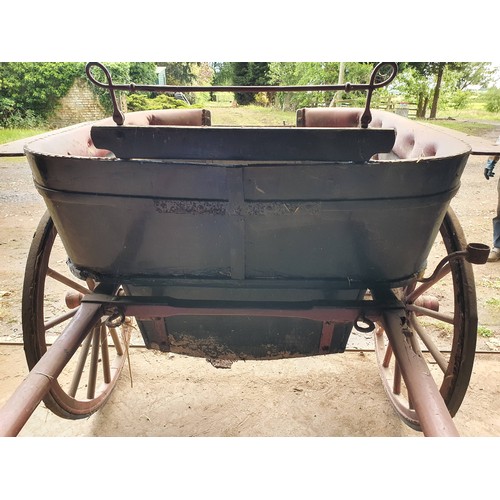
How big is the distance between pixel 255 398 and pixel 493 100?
15.5 meters

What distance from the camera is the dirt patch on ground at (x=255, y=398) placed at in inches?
82.0

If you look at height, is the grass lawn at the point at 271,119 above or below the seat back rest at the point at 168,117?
below

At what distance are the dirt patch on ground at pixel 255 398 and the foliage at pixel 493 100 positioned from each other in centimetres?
1379

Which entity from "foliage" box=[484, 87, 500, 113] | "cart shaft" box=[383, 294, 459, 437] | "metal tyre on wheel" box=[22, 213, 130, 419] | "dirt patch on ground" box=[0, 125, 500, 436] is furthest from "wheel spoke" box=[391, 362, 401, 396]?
"foliage" box=[484, 87, 500, 113]

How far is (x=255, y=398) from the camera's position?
2.28 meters

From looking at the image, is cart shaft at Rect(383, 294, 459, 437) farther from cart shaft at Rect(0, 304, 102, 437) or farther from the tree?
the tree

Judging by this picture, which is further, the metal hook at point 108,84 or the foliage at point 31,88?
the foliage at point 31,88

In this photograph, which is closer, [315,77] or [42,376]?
[42,376]

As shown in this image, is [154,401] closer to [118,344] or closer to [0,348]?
[118,344]

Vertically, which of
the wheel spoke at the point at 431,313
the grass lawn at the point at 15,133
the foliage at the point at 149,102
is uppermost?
the wheel spoke at the point at 431,313

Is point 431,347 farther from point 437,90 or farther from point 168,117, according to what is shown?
point 437,90

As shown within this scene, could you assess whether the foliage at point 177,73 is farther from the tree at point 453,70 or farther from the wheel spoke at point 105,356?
the wheel spoke at point 105,356

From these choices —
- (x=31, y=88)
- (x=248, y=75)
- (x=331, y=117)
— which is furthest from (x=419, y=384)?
(x=248, y=75)

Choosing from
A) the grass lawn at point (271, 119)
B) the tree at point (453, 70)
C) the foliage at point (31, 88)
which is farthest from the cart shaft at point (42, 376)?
the tree at point (453, 70)
